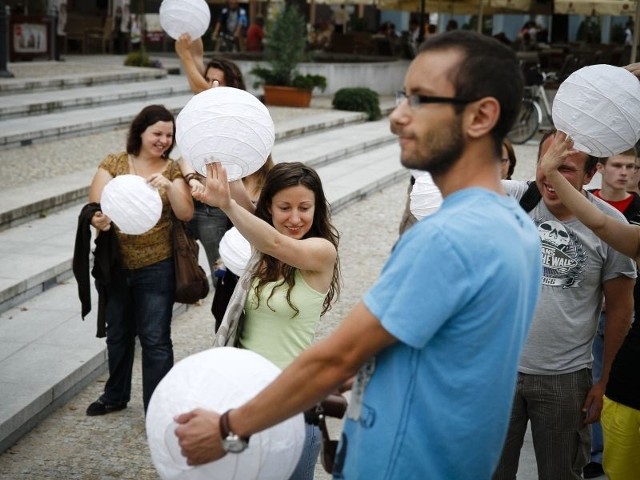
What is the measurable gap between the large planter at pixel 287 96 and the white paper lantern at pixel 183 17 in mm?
14369

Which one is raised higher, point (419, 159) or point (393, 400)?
point (419, 159)

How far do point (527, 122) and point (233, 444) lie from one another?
54.4 ft

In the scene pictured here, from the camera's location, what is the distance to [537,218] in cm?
375

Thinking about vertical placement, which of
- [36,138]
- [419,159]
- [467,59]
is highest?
[467,59]

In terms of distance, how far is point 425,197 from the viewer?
4.39m

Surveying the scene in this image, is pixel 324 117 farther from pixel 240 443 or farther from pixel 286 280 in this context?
pixel 240 443

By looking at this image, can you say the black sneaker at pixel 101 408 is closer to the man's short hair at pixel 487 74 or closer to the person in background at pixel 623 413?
the person in background at pixel 623 413

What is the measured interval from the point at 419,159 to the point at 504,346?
45 centimetres

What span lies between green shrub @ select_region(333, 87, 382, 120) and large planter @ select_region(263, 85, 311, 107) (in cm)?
69

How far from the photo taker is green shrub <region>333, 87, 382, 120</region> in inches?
806

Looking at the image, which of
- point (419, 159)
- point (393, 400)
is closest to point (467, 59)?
point (419, 159)

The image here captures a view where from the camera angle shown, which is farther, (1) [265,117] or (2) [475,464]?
(1) [265,117]

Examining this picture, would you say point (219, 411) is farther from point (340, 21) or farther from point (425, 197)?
point (340, 21)

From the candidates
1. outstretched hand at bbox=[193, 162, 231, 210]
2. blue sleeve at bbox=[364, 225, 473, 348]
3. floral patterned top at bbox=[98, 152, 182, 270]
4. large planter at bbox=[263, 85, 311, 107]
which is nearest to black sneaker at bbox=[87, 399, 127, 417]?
floral patterned top at bbox=[98, 152, 182, 270]
